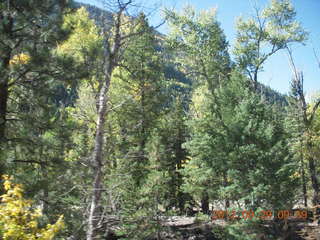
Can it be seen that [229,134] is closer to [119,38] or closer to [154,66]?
[154,66]

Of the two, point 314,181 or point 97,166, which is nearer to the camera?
point 97,166

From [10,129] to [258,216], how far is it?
9540 mm

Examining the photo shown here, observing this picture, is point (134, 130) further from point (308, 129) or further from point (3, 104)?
point (308, 129)

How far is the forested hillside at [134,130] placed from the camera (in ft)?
17.5

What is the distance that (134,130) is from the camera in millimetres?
6664

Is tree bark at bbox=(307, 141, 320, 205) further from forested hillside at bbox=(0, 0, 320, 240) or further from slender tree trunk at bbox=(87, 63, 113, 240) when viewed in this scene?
slender tree trunk at bbox=(87, 63, 113, 240)

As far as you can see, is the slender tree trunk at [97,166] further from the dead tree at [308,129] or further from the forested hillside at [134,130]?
the dead tree at [308,129]

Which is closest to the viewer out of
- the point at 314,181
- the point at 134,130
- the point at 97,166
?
the point at 97,166

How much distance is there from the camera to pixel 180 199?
1930cm

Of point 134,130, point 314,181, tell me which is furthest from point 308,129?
point 134,130

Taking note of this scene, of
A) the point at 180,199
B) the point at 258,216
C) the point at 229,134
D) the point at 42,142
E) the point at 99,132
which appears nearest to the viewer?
the point at 99,132

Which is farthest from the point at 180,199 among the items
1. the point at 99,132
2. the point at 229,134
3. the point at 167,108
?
the point at 99,132

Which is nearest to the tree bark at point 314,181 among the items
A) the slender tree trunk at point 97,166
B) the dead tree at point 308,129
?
the dead tree at point 308,129

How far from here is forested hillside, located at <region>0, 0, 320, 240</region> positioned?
211 inches
